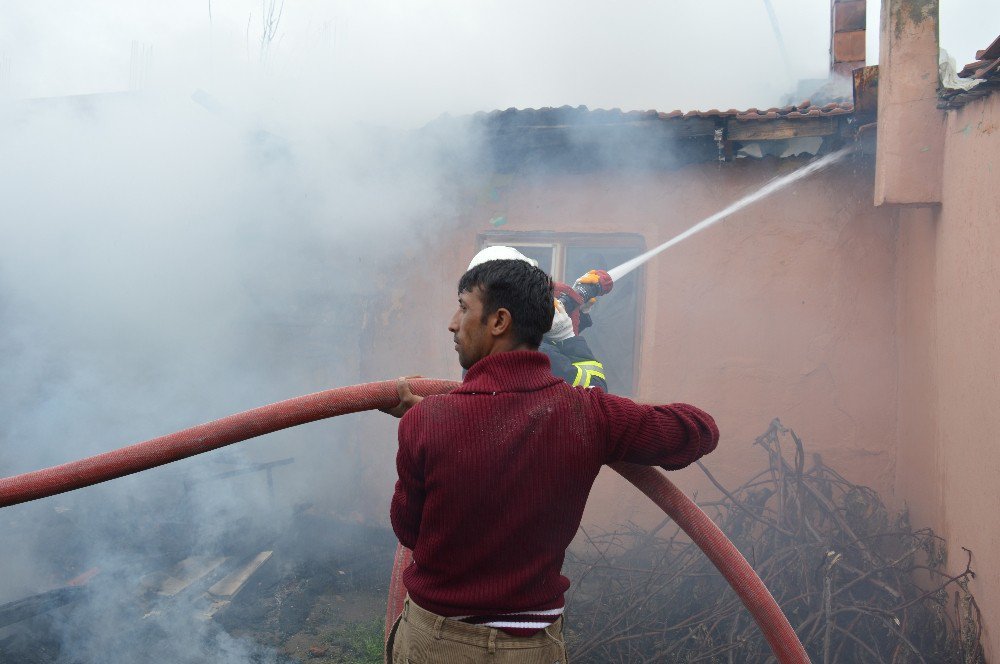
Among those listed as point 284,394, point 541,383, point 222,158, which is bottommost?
point 284,394

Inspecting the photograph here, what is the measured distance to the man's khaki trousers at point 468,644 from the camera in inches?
72.9

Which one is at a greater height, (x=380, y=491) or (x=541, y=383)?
(x=541, y=383)

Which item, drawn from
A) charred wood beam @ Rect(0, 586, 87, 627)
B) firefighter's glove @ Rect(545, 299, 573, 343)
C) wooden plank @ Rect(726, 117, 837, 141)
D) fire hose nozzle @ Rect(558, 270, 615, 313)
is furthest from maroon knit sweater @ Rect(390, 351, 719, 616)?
wooden plank @ Rect(726, 117, 837, 141)

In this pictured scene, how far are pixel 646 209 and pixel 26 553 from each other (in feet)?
16.7

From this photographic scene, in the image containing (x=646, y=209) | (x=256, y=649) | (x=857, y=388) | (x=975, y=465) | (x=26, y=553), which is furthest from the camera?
(x=646, y=209)

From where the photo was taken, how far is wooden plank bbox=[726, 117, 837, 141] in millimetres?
5539

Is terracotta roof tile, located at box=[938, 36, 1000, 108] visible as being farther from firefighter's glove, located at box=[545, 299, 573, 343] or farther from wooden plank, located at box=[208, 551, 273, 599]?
wooden plank, located at box=[208, 551, 273, 599]

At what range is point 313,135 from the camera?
660cm

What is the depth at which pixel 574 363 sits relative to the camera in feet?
12.2

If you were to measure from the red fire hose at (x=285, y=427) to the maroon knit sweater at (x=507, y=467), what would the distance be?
1.53 feet

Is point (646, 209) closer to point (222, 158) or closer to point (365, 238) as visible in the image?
point (365, 238)

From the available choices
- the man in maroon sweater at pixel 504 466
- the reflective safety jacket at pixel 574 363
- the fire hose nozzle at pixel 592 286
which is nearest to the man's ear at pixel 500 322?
the man in maroon sweater at pixel 504 466

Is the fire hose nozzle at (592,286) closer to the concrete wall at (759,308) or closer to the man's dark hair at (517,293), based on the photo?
the concrete wall at (759,308)

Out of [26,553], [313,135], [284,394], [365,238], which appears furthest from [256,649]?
[313,135]
